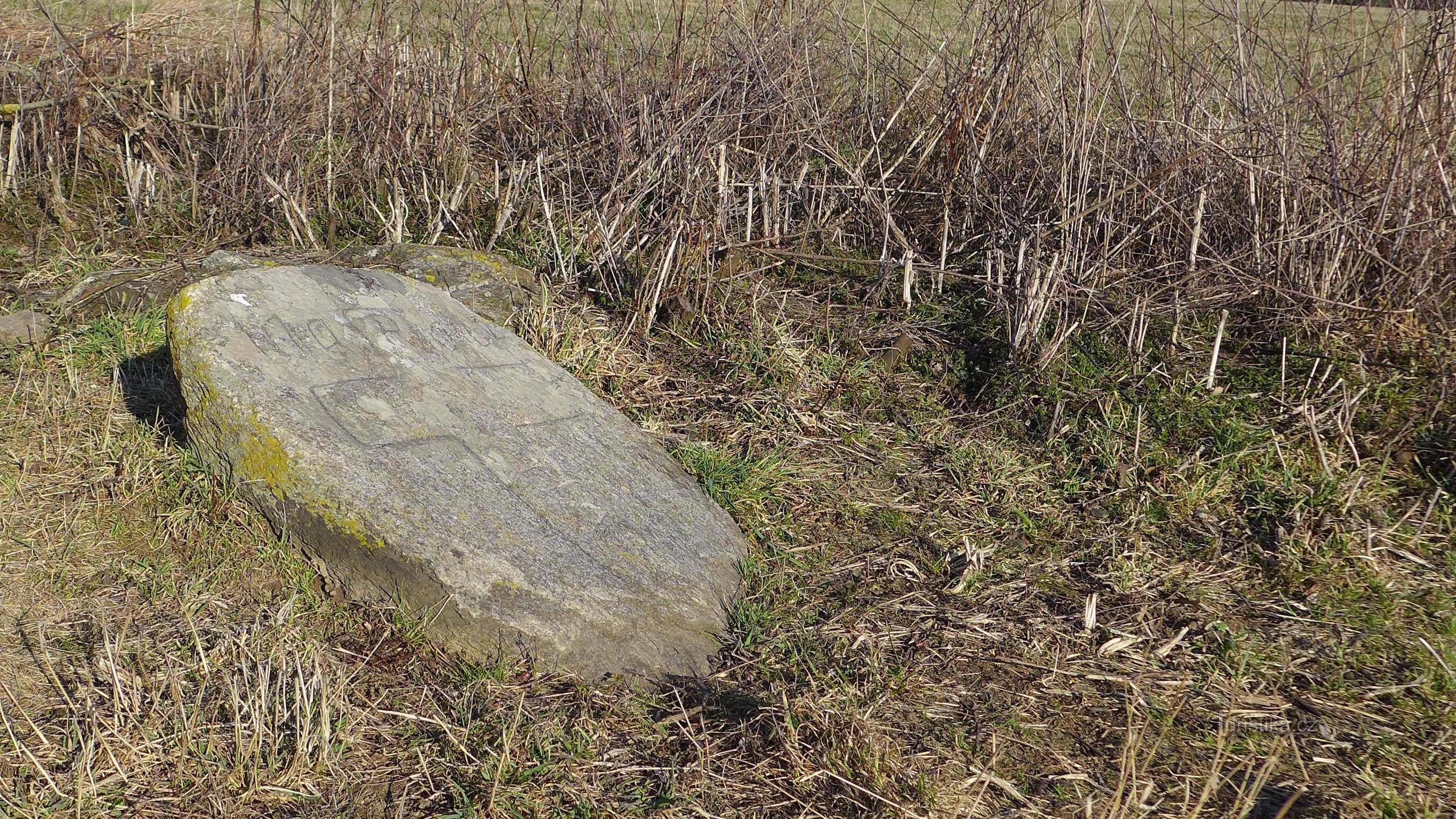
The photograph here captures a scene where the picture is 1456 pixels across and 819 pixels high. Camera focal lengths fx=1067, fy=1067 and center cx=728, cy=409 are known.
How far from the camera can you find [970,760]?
2418mm

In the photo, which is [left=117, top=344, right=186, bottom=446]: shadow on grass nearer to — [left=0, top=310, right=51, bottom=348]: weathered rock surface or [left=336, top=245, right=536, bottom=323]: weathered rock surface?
[left=0, top=310, right=51, bottom=348]: weathered rock surface

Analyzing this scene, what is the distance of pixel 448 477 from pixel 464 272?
1450 mm

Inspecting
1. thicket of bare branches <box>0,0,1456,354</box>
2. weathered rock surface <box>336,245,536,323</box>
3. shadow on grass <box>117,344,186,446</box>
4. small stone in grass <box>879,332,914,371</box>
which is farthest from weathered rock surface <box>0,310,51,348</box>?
small stone in grass <box>879,332,914,371</box>

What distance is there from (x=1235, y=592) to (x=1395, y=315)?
141 centimetres

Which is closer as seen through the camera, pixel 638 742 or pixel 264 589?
pixel 638 742

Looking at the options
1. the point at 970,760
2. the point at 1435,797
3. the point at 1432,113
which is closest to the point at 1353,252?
the point at 1432,113

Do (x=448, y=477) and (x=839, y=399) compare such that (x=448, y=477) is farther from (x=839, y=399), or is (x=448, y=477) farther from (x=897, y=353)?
(x=897, y=353)

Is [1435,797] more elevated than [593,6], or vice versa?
[593,6]

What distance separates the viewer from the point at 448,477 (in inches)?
110

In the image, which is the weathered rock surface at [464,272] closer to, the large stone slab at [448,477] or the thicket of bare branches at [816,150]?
the thicket of bare branches at [816,150]

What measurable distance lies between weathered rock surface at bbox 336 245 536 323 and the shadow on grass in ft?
2.41

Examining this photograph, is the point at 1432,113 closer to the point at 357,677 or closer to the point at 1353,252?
the point at 1353,252

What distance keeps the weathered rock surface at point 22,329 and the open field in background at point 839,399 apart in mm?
158

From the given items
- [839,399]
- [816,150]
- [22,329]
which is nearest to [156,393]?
[22,329]
